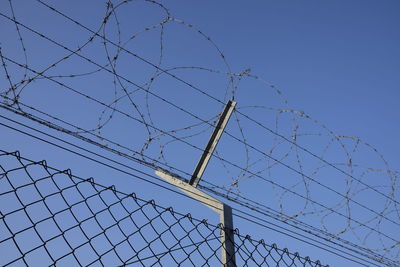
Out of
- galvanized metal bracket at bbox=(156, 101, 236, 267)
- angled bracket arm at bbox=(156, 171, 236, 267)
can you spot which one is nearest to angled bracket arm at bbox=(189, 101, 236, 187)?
galvanized metal bracket at bbox=(156, 101, 236, 267)

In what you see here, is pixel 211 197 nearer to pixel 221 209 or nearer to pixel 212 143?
pixel 221 209

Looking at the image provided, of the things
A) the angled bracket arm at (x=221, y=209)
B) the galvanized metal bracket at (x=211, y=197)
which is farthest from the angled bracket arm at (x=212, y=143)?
the angled bracket arm at (x=221, y=209)

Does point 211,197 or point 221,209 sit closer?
point 221,209

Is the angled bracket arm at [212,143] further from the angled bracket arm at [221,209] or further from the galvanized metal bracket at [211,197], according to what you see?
the angled bracket arm at [221,209]

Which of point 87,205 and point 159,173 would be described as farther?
point 159,173

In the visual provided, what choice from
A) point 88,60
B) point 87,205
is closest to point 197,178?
point 88,60

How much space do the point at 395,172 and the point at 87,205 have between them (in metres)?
4.84

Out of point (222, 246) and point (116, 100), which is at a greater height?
point (116, 100)

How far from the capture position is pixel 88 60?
144 inches

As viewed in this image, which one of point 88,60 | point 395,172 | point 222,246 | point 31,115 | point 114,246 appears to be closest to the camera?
point 114,246

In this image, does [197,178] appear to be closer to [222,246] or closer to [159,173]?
[159,173]

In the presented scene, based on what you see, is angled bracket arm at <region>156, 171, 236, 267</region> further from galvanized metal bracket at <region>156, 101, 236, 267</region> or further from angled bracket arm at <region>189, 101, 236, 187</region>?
angled bracket arm at <region>189, 101, 236, 187</region>

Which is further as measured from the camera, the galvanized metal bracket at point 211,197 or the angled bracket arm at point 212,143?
the angled bracket arm at point 212,143

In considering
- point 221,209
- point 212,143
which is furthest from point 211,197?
point 212,143
